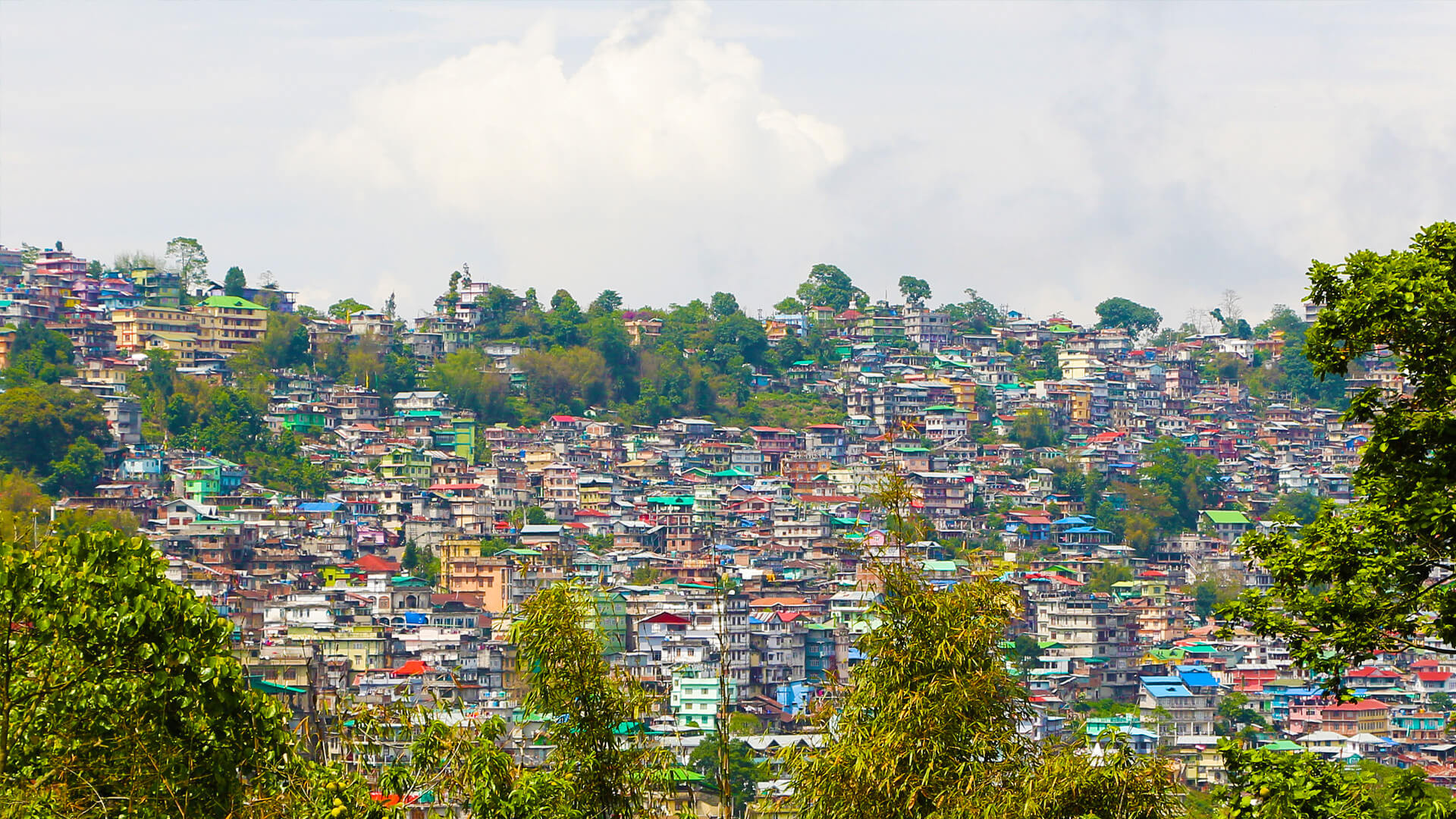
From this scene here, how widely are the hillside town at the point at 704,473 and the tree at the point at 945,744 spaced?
35.1 ft

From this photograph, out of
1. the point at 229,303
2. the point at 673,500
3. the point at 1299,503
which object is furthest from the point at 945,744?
the point at 1299,503

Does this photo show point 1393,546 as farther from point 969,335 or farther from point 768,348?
point 969,335

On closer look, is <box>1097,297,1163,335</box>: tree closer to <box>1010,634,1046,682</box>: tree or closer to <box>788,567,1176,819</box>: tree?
<box>1010,634,1046,682</box>: tree

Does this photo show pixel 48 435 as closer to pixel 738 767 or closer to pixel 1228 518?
pixel 738 767

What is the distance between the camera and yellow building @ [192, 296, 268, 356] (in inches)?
1706

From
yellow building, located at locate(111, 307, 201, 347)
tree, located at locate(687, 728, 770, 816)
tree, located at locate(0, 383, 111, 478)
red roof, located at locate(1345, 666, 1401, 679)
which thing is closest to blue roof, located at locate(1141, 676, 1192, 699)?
red roof, located at locate(1345, 666, 1401, 679)

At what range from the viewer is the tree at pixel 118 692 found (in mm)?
4199

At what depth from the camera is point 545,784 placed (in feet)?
13.8

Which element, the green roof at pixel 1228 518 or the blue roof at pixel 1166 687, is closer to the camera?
the blue roof at pixel 1166 687

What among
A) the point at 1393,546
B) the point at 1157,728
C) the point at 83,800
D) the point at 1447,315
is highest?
the point at 1447,315

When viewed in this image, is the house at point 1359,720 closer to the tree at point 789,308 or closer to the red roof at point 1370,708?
the red roof at point 1370,708

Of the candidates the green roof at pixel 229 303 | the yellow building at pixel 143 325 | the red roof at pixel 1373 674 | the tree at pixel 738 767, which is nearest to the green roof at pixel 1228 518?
the red roof at pixel 1373 674

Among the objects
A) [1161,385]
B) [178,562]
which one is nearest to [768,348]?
[1161,385]

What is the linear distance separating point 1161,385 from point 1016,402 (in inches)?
220
